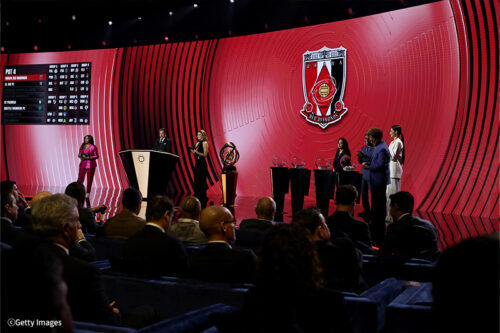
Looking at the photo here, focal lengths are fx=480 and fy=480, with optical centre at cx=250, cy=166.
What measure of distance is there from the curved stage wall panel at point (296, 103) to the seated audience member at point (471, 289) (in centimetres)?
447

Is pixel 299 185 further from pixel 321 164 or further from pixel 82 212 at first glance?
pixel 82 212

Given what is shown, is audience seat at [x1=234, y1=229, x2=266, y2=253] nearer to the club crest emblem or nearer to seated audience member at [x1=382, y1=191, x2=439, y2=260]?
seated audience member at [x1=382, y1=191, x2=439, y2=260]

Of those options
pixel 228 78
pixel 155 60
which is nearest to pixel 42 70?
pixel 155 60

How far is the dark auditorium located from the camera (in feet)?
3.96

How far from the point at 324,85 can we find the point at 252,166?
2.01m

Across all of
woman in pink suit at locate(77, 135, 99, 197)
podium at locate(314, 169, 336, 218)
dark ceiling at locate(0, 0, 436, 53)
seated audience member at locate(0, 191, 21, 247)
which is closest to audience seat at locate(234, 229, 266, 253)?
seated audience member at locate(0, 191, 21, 247)

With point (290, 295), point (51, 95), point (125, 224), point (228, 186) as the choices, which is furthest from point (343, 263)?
point (51, 95)

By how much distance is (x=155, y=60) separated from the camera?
1005 centimetres

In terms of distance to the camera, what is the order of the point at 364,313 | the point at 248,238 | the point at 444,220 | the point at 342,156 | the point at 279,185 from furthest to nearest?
the point at 342,156
the point at 444,220
the point at 279,185
the point at 248,238
the point at 364,313

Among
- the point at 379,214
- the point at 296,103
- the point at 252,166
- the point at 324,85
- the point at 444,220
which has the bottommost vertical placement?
the point at 444,220

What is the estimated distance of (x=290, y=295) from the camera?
1.18m

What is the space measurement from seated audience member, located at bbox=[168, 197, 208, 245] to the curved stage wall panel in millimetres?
3066

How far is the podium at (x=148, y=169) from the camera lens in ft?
23.5

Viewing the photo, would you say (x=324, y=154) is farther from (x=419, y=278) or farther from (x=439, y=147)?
(x=419, y=278)
